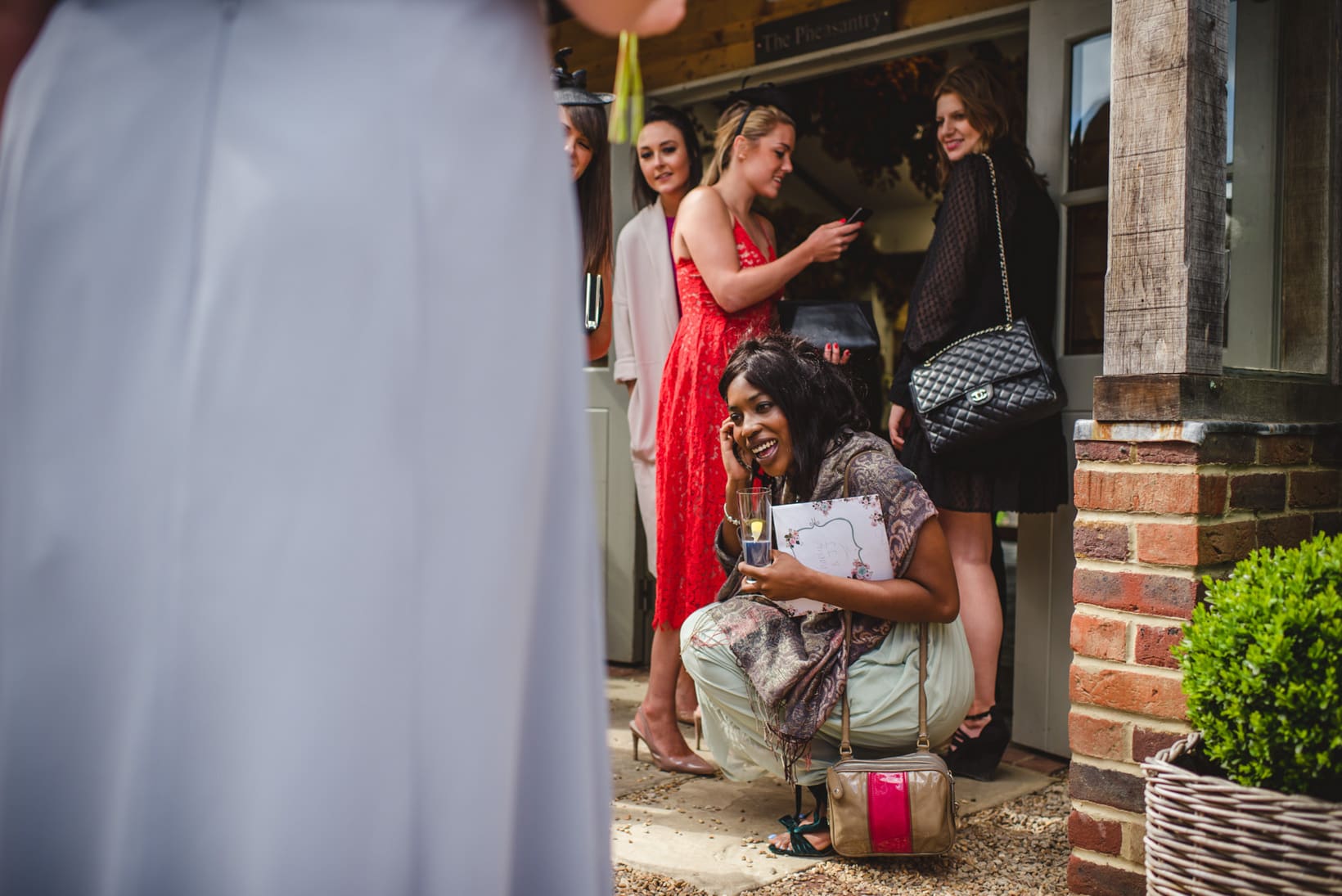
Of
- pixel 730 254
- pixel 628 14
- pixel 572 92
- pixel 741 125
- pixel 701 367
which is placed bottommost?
pixel 701 367

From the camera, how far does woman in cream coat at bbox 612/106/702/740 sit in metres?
3.93

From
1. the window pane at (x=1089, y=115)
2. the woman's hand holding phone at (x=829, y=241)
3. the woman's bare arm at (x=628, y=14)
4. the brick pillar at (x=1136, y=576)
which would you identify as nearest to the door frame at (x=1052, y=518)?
the window pane at (x=1089, y=115)

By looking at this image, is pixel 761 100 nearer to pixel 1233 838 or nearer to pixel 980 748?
pixel 980 748

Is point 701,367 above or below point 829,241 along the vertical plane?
below

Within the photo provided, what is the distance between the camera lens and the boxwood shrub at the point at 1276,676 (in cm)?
164

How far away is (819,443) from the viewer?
9.04 feet

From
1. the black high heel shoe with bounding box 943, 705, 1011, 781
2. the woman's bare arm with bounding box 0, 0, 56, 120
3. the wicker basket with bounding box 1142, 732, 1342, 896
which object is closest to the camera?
the woman's bare arm with bounding box 0, 0, 56, 120

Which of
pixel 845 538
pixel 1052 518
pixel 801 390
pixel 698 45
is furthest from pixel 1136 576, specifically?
pixel 698 45

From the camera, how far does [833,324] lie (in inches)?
135

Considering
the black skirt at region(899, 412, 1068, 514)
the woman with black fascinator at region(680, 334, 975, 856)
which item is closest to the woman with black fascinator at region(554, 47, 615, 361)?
the woman with black fascinator at region(680, 334, 975, 856)

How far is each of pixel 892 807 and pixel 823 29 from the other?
2734 mm

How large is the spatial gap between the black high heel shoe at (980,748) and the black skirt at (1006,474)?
621 millimetres

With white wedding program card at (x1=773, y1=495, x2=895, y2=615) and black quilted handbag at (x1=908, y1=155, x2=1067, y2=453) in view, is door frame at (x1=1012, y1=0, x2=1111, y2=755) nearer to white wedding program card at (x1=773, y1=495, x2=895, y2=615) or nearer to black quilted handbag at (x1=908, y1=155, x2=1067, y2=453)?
black quilted handbag at (x1=908, y1=155, x2=1067, y2=453)

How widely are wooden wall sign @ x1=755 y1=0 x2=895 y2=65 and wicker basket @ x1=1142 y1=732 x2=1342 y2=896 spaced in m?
2.75
